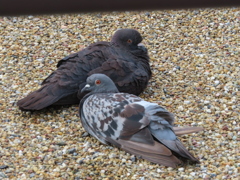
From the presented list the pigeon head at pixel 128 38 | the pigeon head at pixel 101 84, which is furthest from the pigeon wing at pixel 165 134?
the pigeon head at pixel 128 38

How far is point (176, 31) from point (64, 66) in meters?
2.56

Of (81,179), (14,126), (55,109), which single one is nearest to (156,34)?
(55,109)

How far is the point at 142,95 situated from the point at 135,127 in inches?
59.8

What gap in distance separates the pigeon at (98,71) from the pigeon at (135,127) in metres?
0.57

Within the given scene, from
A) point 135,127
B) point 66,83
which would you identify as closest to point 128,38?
point 66,83

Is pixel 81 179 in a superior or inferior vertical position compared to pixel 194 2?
inferior

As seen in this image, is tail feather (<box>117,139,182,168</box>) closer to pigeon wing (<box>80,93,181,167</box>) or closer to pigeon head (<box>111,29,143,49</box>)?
pigeon wing (<box>80,93,181,167</box>)

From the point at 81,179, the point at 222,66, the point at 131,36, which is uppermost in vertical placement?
the point at 131,36

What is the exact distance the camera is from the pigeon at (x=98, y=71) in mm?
5672

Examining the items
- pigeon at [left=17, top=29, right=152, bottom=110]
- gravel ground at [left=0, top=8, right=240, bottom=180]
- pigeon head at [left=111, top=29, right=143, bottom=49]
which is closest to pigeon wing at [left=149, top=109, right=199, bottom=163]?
gravel ground at [left=0, top=8, right=240, bottom=180]

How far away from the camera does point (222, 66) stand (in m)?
6.66

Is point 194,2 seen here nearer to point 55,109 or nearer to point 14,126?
point 55,109

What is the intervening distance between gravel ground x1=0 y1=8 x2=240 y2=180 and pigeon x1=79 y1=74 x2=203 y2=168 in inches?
4.2

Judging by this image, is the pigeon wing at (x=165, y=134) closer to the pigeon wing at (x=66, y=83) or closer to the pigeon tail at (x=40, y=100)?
the pigeon wing at (x=66, y=83)
